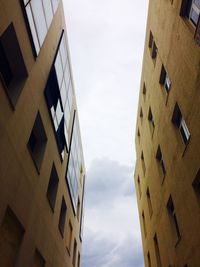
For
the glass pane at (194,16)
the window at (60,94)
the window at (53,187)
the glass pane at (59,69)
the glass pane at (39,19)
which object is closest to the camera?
the glass pane at (194,16)

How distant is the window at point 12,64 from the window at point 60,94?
3020mm

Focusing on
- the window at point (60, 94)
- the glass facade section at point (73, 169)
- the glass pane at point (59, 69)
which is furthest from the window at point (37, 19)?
the glass facade section at point (73, 169)

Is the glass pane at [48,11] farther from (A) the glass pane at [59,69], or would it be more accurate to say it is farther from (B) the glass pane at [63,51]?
(B) the glass pane at [63,51]

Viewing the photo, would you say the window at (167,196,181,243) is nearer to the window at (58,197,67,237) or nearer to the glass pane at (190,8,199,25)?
the window at (58,197,67,237)

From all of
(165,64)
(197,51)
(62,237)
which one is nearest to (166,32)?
(165,64)

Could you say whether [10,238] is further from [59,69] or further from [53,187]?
[59,69]

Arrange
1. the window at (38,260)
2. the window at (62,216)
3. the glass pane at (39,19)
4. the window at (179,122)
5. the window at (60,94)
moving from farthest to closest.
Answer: the window at (62,216) → the window at (60,94) → the window at (179,122) → the glass pane at (39,19) → the window at (38,260)

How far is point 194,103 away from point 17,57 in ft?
25.3

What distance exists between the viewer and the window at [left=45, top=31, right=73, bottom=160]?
16422 millimetres

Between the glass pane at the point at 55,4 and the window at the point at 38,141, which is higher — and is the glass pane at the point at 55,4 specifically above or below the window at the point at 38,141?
above

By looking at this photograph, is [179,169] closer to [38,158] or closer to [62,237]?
[38,158]

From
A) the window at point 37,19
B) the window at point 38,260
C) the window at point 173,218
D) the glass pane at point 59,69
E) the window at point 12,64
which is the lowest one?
the window at point 38,260

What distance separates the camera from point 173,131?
1474 cm

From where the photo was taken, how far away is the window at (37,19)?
12750 mm
